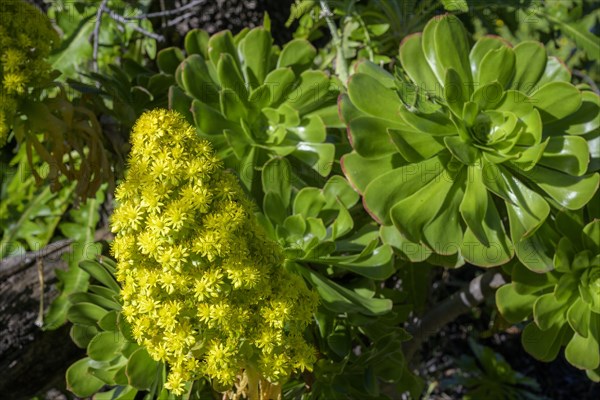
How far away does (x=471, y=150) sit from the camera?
4.75 feet

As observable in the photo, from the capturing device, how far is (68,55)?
2.23 meters

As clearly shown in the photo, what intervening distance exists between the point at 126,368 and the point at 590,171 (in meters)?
1.16

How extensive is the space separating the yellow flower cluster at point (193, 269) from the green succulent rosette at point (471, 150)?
0.40m

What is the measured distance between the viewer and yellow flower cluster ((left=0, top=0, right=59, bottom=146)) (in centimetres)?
150

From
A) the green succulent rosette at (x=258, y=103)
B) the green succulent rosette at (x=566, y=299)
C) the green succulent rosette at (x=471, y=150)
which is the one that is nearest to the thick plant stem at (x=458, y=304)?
the green succulent rosette at (x=566, y=299)

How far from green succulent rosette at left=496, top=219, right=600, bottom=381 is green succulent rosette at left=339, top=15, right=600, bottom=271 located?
0.08 metres

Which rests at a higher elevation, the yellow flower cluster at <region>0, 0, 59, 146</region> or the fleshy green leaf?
the yellow flower cluster at <region>0, 0, 59, 146</region>

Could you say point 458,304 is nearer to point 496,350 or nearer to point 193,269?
point 193,269

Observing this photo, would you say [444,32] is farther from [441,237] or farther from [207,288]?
[207,288]

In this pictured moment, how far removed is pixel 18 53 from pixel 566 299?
4.90 ft

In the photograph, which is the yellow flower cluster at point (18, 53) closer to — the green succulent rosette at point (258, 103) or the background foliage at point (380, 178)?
the background foliage at point (380, 178)

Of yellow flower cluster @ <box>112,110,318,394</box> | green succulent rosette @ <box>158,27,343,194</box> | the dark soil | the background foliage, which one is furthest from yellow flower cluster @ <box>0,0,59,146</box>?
the dark soil

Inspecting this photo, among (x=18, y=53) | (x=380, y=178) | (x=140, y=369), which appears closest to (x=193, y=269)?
Answer: (x=140, y=369)

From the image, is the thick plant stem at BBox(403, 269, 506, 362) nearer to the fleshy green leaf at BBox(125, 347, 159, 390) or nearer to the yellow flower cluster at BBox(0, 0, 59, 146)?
the fleshy green leaf at BBox(125, 347, 159, 390)
